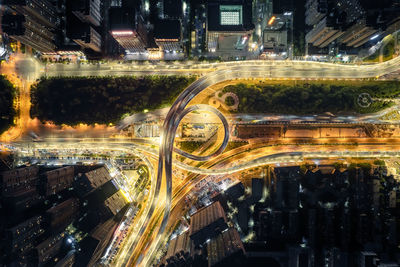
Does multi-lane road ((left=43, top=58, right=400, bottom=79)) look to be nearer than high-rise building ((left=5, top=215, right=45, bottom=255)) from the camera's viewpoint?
No

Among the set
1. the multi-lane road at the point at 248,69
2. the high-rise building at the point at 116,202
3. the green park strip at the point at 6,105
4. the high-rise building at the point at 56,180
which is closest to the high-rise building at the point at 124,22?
the multi-lane road at the point at 248,69

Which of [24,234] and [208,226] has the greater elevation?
[208,226]

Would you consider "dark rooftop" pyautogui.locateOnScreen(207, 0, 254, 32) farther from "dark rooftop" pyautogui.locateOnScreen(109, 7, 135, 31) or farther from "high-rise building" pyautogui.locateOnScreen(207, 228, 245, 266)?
"high-rise building" pyautogui.locateOnScreen(207, 228, 245, 266)

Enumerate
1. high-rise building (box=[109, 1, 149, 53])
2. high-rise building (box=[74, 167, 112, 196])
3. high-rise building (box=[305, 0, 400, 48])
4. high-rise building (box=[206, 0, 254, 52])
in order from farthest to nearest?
high-rise building (box=[206, 0, 254, 52])
high-rise building (box=[74, 167, 112, 196])
high-rise building (box=[109, 1, 149, 53])
high-rise building (box=[305, 0, 400, 48])

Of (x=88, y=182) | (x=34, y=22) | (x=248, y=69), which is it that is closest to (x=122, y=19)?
(x=34, y=22)

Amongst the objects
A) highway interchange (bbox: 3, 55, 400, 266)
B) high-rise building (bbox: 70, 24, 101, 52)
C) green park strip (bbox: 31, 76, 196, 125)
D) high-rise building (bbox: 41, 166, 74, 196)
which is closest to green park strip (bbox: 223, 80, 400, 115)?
highway interchange (bbox: 3, 55, 400, 266)

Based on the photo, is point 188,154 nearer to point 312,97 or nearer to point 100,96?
point 100,96
